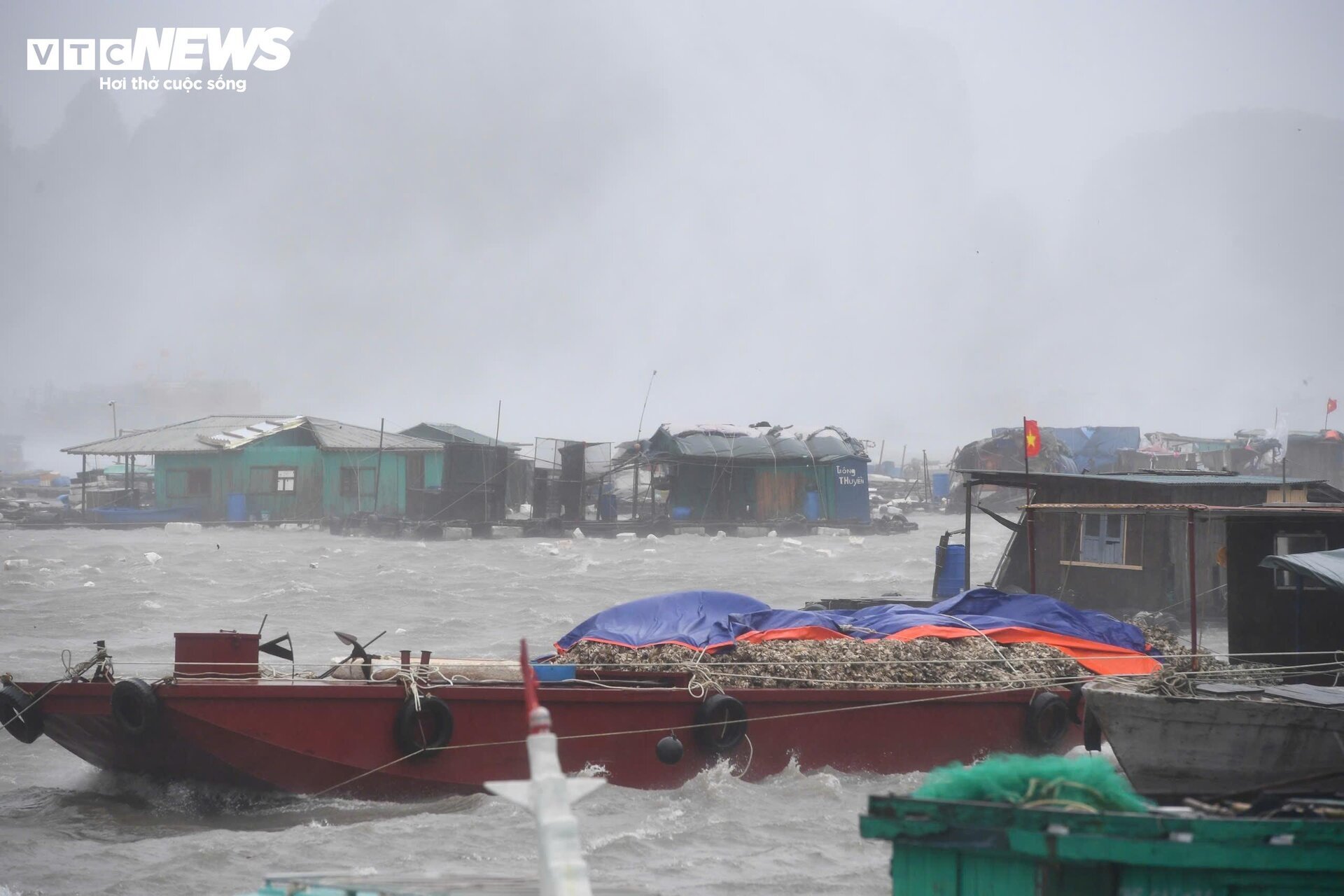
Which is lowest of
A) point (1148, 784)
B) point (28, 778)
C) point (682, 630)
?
point (28, 778)

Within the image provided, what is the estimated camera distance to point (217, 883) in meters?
7.56

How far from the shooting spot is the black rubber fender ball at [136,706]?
8492mm

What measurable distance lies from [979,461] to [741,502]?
1158 centimetres

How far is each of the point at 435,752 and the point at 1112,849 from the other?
6329 mm

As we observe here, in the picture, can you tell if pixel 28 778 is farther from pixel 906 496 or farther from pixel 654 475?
pixel 906 496

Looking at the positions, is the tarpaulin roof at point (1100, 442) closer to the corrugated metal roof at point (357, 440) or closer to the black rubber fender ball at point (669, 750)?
the corrugated metal roof at point (357, 440)

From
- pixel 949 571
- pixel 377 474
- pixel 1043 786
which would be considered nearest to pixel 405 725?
pixel 1043 786

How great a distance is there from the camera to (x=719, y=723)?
30.5 feet

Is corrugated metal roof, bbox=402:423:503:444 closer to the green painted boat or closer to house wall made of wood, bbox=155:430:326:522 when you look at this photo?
house wall made of wood, bbox=155:430:326:522

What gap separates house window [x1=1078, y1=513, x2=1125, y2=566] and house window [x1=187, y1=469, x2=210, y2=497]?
1448 inches

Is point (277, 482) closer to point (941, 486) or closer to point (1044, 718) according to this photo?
point (1044, 718)

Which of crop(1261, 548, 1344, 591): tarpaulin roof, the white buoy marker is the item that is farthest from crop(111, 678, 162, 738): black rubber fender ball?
crop(1261, 548, 1344, 591): tarpaulin roof

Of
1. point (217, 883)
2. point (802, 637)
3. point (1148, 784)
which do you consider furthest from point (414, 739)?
point (1148, 784)

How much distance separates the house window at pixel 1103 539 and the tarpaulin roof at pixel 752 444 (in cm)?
2870
